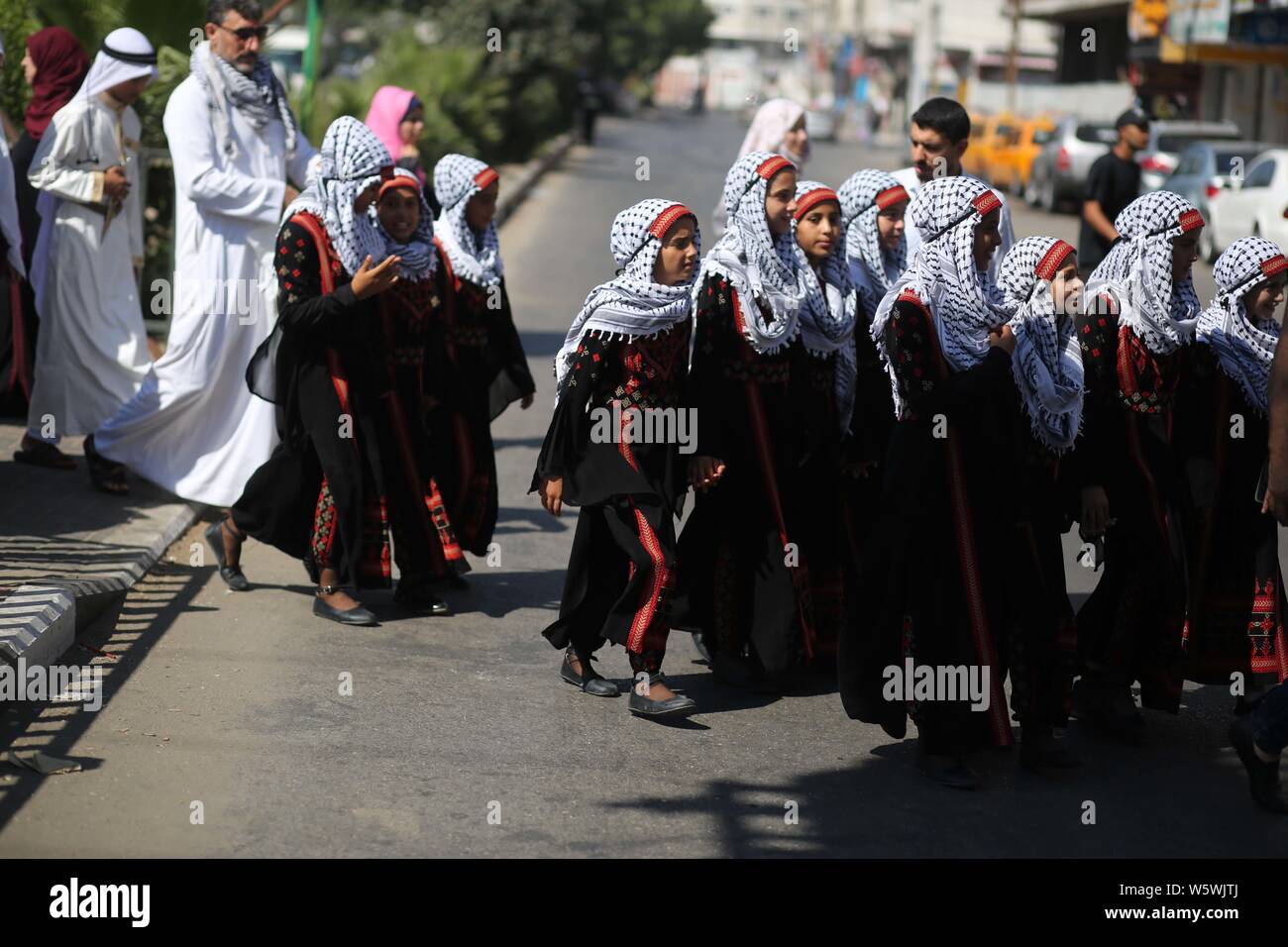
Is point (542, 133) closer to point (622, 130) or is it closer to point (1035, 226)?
point (1035, 226)

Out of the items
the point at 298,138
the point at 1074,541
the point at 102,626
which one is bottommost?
the point at 1074,541

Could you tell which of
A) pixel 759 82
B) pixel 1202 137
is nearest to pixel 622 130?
pixel 1202 137

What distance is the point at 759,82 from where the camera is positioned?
4331 inches

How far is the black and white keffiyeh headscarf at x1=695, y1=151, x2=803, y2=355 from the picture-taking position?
573 centimetres

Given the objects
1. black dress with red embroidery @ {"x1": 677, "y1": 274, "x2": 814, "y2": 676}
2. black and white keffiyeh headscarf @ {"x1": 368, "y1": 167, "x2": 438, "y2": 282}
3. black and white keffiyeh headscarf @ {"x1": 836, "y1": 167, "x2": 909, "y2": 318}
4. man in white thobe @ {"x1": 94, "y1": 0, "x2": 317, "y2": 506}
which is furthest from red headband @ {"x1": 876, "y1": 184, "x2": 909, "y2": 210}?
man in white thobe @ {"x1": 94, "y1": 0, "x2": 317, "y2": 506}

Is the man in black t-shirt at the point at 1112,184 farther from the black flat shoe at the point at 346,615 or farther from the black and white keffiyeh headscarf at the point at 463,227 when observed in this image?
the black flat shoe at the point at 346,615

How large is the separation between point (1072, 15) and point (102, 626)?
5734 cm

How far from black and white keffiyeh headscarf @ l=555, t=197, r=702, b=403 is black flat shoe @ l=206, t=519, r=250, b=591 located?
2042 mm

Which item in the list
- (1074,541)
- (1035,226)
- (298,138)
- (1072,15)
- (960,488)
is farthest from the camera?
(1072,15)

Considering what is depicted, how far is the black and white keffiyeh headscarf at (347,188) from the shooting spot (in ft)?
20.6

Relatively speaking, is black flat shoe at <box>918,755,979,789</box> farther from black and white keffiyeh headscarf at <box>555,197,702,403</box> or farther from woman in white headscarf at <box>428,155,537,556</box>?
woman in white headscarf at <box>428,155,537,556</box>

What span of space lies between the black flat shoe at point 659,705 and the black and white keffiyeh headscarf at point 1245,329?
1.92m

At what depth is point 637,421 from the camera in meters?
5.69

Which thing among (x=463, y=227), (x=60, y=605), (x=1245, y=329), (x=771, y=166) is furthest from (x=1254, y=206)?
(x=60, y=605)
